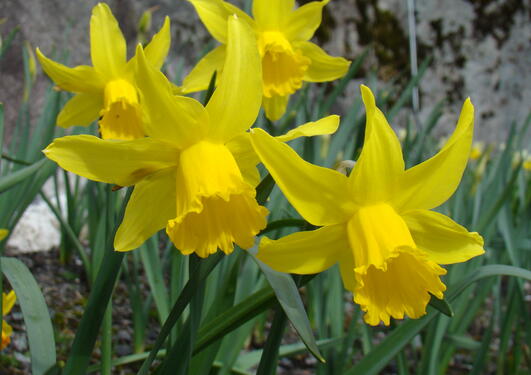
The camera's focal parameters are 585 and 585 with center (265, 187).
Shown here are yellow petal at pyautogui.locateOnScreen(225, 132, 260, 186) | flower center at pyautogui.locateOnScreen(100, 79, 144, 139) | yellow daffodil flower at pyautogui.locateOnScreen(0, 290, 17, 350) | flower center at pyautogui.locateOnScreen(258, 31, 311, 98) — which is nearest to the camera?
yellow petal at pyautogui.locateOnScreen(225, 132, 260, 186)

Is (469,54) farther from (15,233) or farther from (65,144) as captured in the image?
(65,144)

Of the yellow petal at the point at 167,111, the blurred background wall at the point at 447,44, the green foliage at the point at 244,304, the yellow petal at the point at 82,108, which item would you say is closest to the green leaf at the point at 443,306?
the green foliage at the point at 244,304

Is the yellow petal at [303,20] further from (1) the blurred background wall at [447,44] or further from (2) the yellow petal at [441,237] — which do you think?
(1) the blurred background wall at [447,44]

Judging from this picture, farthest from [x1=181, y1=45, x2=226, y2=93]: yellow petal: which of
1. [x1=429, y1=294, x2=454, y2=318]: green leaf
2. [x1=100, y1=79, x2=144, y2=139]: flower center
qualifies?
[x1=429, y1=294, x2=454, y2=318]: green leaf

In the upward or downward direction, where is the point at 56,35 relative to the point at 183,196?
upward

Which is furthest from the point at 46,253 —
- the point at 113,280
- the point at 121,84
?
the point at 113,280

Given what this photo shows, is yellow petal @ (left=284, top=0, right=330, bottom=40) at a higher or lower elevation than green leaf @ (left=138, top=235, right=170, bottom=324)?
higher

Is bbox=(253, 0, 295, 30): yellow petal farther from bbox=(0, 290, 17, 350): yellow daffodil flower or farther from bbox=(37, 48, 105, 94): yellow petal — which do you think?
bbox=(0, 290, 17, 350): yellow daffodil flower
